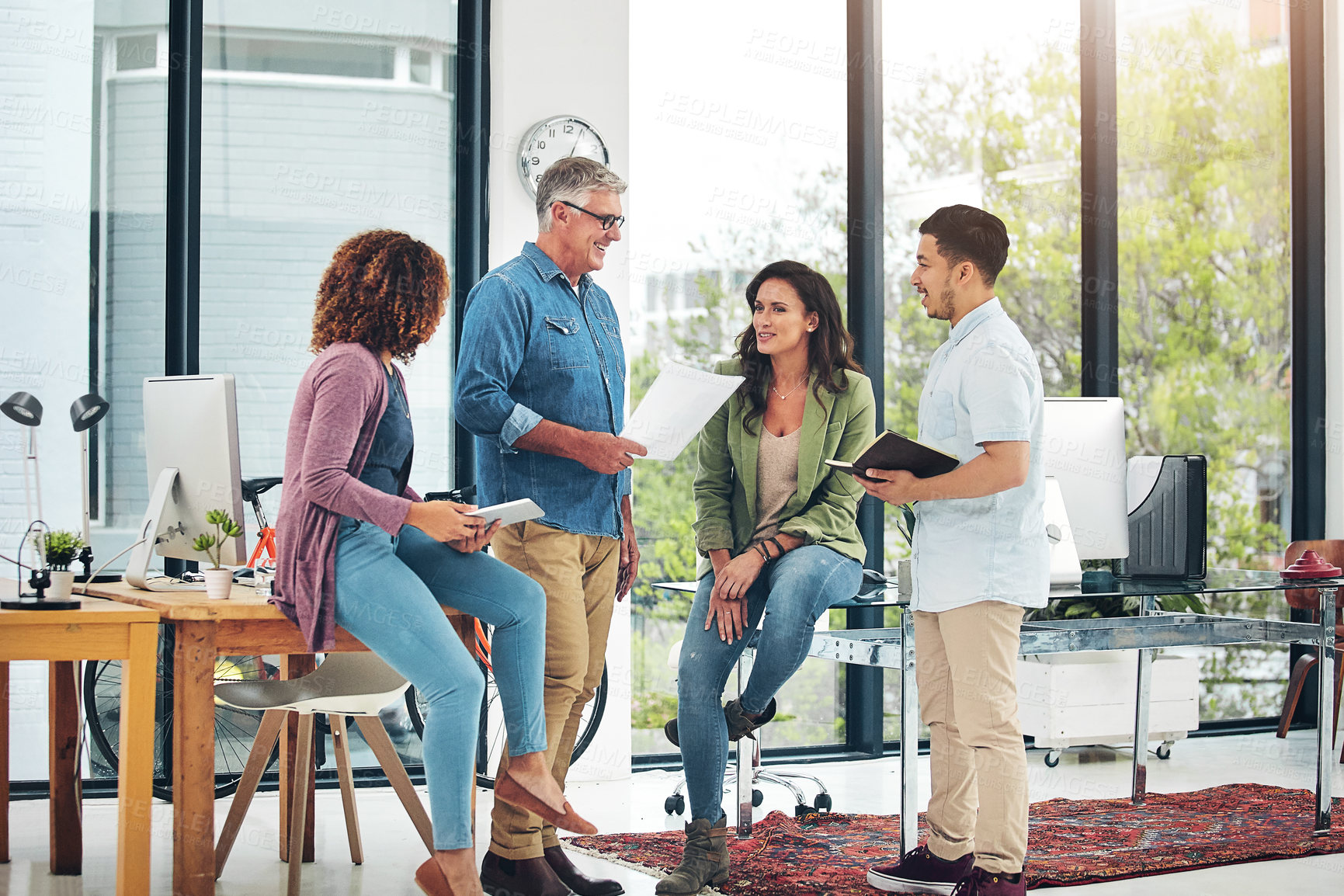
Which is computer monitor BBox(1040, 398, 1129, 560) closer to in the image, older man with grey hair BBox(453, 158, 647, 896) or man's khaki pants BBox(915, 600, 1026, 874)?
man's khaki pants BBox(915, 600, 1026, 874)

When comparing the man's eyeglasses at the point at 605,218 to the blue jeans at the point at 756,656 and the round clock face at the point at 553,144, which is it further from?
the round clock face at the point at 553,144

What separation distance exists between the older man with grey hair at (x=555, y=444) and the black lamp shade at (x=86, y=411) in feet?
3.62

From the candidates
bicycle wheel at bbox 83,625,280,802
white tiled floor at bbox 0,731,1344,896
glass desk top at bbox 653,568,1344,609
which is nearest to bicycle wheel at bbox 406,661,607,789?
white tiled floor at bbox 0,731,1344,896

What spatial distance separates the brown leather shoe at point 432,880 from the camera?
242cm

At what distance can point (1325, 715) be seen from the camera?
3377 mm

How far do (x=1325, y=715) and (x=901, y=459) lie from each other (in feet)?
5.82

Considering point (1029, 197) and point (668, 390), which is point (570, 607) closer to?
point (668, 390)

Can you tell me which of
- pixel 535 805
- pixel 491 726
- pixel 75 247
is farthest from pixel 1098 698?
pixel 75 247

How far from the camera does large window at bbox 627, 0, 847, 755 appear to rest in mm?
4453

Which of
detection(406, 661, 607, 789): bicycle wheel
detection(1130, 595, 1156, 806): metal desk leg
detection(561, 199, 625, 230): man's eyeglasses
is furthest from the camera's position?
detection(406, 661, 607, 789): bicycle wheel

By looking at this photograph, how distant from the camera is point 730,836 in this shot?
3389 mm

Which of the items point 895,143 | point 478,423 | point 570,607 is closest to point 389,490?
point 478,423

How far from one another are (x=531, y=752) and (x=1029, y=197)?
3483 millimetres

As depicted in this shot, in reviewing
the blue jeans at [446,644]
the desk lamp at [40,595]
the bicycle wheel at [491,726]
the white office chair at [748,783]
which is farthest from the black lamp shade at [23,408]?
the white office chair at [748,783]
